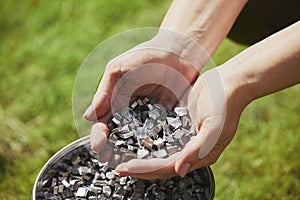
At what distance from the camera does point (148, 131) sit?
132 cm

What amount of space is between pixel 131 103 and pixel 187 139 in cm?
20

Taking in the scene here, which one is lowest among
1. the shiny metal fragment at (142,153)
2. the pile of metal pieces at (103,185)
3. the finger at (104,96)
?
the pile of metal pieces at (103,185)

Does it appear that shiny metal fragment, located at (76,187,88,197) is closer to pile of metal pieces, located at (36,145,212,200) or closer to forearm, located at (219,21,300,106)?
pile of metal pieces, located at (36,145,212,200)

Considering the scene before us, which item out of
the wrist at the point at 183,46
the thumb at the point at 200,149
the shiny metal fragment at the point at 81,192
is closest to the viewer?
A: the thumb at the point at 200,149

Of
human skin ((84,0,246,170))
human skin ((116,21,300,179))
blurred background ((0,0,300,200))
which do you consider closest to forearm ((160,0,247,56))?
human skin ((84,0,246,170))

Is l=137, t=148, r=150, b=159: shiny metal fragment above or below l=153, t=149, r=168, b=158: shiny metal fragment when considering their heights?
above

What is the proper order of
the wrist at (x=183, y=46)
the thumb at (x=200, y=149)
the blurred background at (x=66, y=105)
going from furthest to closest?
the blurred background at (x=66, y=105)
the wrist at (x=183, y=46)
the thumb at (x=200, y=149)

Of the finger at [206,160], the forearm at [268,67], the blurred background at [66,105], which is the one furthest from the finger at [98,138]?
the blurred background at [66,105]

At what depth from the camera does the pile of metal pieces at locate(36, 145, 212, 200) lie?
1295 millimetres

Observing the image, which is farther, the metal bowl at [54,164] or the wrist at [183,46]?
the wrist at [183,46]

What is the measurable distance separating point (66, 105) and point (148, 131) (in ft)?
2.45

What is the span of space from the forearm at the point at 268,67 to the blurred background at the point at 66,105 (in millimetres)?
525

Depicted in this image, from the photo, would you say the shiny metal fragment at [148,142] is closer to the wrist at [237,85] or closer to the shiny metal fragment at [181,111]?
the shiny metal fragment at [181,111]

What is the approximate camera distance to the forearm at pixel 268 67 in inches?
49.5
